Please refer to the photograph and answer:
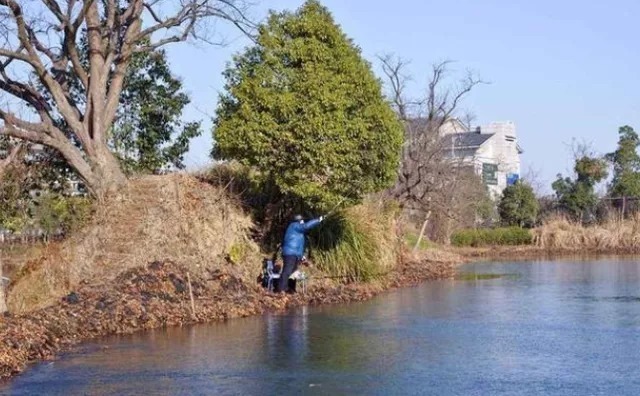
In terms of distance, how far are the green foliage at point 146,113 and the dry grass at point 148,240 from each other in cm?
422

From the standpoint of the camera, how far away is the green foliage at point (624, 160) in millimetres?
55781

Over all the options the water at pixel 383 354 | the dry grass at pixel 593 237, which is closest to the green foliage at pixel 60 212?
the water at pixel 383 354

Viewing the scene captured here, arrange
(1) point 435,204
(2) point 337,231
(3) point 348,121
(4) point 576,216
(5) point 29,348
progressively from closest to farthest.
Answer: (5) point 29,348
(3) point 348,121
(2) point 337,231
(1) point 435,204
(4) point 576,216

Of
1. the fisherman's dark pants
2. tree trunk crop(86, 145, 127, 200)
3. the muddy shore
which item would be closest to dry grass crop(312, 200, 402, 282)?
the muddy shore

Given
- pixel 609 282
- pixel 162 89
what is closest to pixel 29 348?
pixel 162 89

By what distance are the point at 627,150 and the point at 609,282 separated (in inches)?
1253

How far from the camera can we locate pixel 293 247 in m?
21.8

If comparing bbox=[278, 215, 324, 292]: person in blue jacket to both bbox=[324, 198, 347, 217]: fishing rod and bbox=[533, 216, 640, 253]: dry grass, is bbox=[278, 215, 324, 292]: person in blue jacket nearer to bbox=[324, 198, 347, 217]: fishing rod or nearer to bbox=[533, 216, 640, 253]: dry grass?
bbox=[324, 198, 347, 217]: fishing rod

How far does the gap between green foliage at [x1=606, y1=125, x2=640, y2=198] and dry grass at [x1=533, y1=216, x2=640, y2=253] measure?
30.0ft

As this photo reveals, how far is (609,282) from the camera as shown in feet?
88.4

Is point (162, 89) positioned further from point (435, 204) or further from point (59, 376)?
point (435, 204)

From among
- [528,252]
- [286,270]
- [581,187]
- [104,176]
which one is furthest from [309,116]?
[581,187]

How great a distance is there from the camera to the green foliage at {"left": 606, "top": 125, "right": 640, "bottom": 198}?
55.8 m

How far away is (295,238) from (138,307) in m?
4.97
